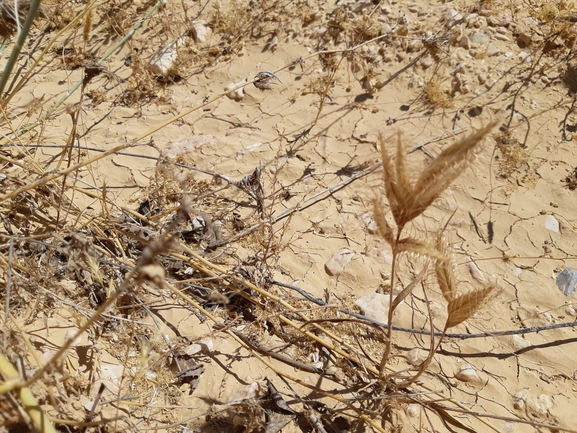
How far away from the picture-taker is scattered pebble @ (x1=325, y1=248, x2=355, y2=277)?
2.29 m

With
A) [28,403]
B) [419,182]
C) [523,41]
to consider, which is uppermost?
[523,41]

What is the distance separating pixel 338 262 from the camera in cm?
232

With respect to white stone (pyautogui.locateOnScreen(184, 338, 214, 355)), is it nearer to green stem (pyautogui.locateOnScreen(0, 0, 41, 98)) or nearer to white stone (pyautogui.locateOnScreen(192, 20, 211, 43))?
green stem (pyautogui.locateOnScreen(0, 0, 41, 98))

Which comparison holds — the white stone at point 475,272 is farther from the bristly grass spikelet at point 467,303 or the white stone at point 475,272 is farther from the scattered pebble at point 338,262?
the bristly grass spikelet at point 467,303

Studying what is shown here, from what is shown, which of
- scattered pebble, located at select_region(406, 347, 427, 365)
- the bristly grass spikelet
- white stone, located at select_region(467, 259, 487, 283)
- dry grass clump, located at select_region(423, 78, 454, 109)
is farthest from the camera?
dry grass clump, located at select_region(423, 78, 454, 109)

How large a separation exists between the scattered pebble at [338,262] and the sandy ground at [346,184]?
20mm

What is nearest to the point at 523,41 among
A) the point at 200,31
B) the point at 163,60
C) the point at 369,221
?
the point at 369,221

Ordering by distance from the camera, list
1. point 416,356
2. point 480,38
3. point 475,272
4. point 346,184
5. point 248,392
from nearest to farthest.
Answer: point 248,392, point 416,356, point 475,272, point 346,184, point 480,38

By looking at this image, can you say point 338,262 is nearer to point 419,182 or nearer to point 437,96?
point 419,182

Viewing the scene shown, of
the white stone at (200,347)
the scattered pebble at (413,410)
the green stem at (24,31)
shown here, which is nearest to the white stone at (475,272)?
the scattered pebble at (413,410)

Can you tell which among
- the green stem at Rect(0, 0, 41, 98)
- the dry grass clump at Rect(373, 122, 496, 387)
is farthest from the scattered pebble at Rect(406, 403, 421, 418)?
the green stem at Rect(0, 0, 41, 98)

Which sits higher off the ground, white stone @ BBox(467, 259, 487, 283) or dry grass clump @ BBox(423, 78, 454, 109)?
dry grass clump @ BBox(423, 78, 454, 109)

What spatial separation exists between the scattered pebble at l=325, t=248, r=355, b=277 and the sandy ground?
20 mm

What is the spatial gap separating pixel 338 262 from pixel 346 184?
580 millimetres
